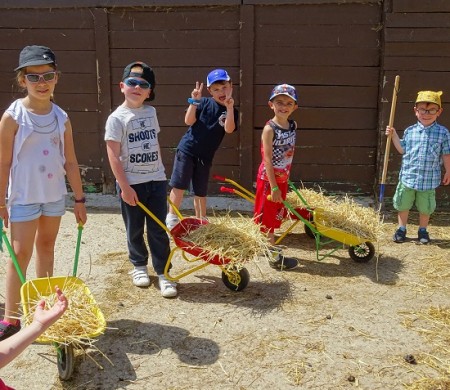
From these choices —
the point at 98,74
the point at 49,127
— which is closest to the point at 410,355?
the point at 49,127

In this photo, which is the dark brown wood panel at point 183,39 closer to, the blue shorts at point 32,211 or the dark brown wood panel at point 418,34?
the dark brown wood panel at point 418,34

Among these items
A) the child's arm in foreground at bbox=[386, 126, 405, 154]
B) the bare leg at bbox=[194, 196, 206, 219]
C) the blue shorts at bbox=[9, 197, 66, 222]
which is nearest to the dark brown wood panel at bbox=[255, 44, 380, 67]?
the child's arm in foreground at bbox=[386, 126, 405, 154]

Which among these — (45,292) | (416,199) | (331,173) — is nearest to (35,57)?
(45,292)

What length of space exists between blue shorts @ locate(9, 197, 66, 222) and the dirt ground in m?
0.85

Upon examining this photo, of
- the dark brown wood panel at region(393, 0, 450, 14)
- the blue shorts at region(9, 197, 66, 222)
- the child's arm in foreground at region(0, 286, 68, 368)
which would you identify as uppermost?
the dark brown wood panel at region(393, 0, 450, 14)

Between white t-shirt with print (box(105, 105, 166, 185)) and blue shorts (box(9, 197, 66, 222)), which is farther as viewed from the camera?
white t-shirt with print (box(105, 105, 166, 185))

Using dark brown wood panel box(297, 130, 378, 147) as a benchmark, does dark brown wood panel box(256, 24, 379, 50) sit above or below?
above

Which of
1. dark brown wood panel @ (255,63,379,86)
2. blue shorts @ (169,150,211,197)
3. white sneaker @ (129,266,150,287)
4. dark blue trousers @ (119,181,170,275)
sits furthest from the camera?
dark brown wood panel @ (255,63,379,86)

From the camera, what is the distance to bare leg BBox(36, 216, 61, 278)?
370 centimetres

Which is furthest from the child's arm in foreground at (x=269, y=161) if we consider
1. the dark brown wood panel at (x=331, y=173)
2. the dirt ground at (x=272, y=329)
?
the dark brown wood panel at (x=331, y=173)

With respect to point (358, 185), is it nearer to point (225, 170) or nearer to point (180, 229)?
point (225, 170)

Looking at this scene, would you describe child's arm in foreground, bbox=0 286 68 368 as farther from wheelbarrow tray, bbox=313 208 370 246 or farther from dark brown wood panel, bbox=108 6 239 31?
dark brown wood panel, bbox=108 6 239 31

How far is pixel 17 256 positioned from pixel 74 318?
675 mm

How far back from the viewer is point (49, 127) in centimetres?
355
